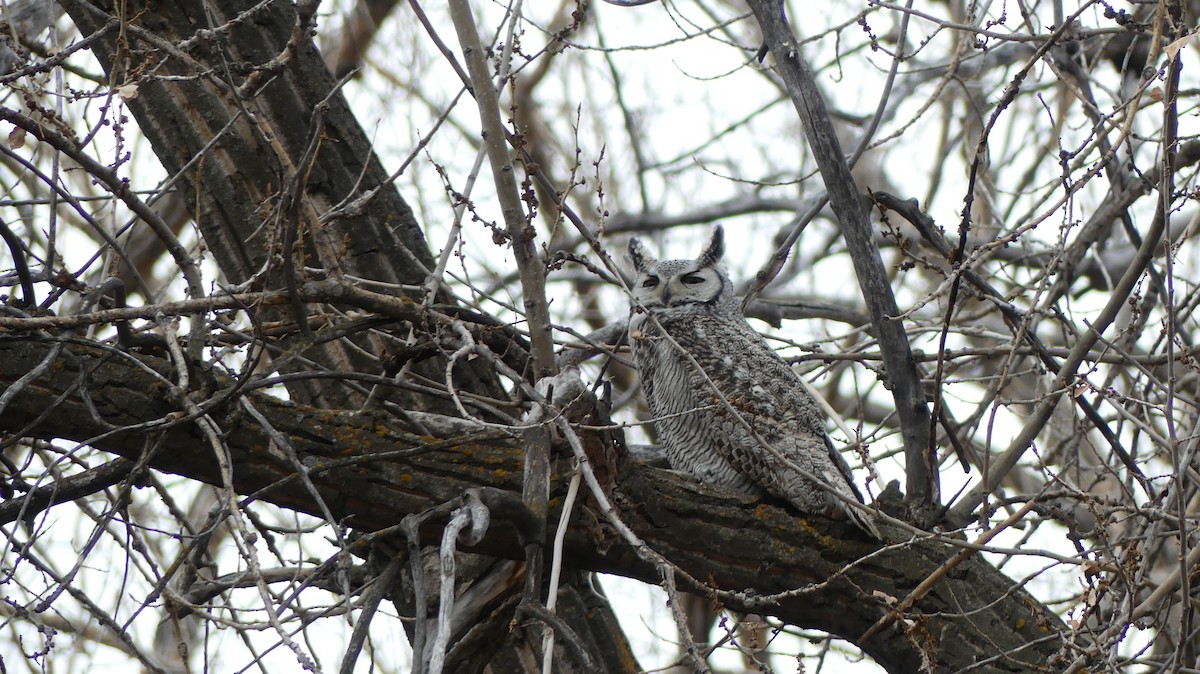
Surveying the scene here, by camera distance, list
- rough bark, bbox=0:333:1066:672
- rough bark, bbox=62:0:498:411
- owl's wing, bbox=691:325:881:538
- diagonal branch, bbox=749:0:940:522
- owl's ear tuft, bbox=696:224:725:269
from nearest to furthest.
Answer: rough bark, bbox=0:333:1066:672 < diagonal branch, bbox=749:0:940:522 < rough bark, bbox=62:0:498:411 < owl's wing, bbox=691:325:881:538 < owl's ear tuft, bbox=696:224:725:269

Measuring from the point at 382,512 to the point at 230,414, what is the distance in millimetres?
467

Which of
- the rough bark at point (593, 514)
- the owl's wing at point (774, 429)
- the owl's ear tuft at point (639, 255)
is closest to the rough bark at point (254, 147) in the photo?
the rough bark at point (593, 514)

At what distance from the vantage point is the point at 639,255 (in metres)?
5.38

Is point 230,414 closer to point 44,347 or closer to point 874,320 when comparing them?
point 44,347

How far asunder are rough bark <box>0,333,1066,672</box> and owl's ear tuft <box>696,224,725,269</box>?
6.64 ft

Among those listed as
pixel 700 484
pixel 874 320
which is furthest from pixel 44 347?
pixel 874 320

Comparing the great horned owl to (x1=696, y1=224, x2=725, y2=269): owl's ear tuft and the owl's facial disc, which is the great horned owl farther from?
(x1=696, y1=224, x2=725, y2=269): owl's ear tuft

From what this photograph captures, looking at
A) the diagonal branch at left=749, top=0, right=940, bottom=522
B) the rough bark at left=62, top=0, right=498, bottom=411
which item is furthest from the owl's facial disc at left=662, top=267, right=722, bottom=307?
the diagonal branch at left=749, top=0, right=940, bottom=522

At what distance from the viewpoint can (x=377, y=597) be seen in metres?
2.46

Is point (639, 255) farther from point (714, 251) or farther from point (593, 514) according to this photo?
point (593, 514)

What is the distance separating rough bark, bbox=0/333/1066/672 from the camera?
269 cm

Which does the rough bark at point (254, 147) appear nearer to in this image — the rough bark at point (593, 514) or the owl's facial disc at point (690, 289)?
the rough bark at point (593, 514)

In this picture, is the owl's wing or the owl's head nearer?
the owl's wing

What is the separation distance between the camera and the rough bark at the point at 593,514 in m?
2.69
